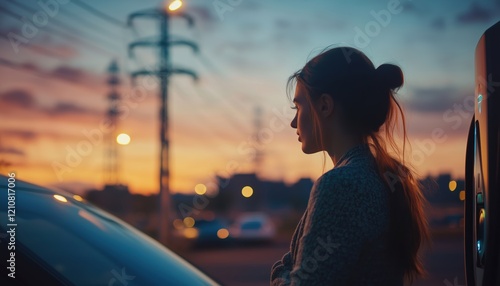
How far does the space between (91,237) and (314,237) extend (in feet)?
2.55

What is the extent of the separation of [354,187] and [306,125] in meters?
0.28

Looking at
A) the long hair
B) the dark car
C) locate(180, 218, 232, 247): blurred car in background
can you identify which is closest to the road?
locate(180, 218, 232, 247): blurred car in background

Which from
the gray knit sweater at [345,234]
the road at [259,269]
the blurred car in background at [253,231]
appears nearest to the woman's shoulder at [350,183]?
Result: the gray knit sweater at [345,234]

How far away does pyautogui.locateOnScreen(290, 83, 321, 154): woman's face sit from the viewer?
6.28 feet

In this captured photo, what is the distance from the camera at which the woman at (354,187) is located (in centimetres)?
168

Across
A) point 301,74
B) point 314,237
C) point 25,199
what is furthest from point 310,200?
point 25,199

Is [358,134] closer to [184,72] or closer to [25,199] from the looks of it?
[25,199]

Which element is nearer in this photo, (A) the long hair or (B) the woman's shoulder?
(B) the woman's shoulder

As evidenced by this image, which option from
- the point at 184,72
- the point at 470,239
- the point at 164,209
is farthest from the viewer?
the point at 184,72

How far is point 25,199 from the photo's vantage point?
2.02m

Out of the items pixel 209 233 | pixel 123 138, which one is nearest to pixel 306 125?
pixel 123 138

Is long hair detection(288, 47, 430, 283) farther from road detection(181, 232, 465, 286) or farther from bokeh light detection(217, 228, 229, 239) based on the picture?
bokeh light detection(217, 228, 229, 239)
